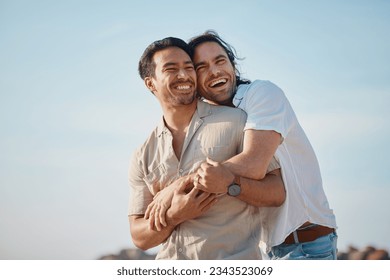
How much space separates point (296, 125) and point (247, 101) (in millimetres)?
384

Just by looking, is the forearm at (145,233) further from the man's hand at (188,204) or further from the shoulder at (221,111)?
the shoulder at (221,111)

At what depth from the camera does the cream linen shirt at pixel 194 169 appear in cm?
343

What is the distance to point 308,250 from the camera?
362 cm

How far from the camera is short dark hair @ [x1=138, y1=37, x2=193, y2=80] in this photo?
3959 millimetres

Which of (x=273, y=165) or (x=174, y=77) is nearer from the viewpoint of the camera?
(x=273, y=165)

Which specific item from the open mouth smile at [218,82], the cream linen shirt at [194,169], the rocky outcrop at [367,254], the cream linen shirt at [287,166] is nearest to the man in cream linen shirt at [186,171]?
the cream linen shirt at [194,169]

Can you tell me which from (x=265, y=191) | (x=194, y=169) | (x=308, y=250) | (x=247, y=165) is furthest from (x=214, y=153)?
(x=308, y=250)

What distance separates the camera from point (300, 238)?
11.9 ft

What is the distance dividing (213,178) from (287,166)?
62 cm

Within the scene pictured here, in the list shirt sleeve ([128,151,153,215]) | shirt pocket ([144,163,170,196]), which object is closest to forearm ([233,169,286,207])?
shirt pocket ([144,163,170,196])

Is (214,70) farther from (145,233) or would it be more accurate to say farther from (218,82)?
(145,233)

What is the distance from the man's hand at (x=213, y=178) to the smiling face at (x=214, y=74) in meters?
0.82

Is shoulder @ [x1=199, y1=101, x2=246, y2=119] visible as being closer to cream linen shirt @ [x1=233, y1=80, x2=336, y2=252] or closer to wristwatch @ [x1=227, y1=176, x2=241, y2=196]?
cream linen shirt @ [x1=233, y1=80, x2=336, y2=252]
